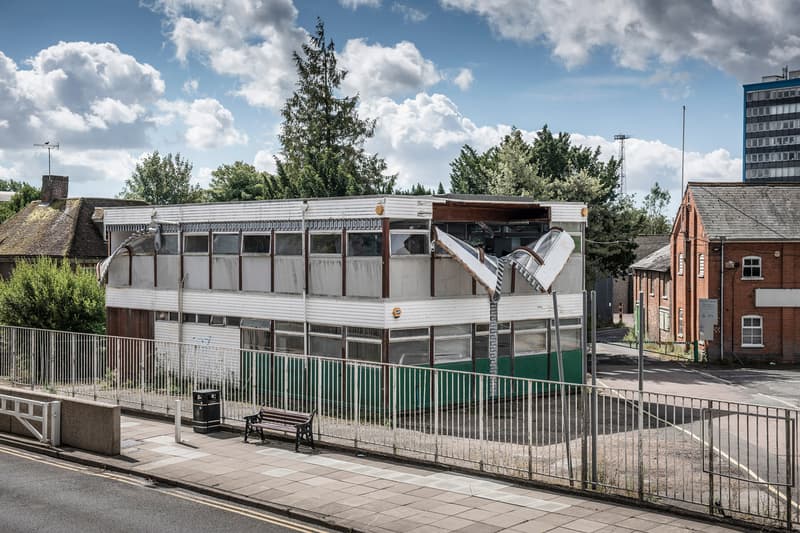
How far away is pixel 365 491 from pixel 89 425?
7200 millimetres

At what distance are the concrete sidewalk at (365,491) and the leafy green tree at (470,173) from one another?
4762cm

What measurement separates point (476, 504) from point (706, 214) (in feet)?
113

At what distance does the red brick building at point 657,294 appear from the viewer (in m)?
52.5

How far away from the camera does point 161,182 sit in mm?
104438

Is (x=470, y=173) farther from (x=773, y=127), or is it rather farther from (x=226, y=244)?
(x=773, y=127)

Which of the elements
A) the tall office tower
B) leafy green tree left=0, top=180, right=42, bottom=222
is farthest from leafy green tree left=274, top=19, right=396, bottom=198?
the tall office tower

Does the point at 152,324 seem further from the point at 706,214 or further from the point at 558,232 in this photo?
the point at 706,214

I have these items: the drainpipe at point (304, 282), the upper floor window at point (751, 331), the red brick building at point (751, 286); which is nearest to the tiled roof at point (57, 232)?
the drainpipe at point (304, 282)

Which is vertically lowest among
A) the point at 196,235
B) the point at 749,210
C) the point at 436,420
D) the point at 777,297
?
the point at 436,420

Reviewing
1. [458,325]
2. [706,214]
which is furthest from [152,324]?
[706,214]

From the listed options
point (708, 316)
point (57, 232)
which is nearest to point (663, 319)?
point (708, 316)

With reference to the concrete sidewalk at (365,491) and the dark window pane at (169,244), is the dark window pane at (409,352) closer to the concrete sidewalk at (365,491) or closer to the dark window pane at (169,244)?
the concrete sidewalk at (365,491)

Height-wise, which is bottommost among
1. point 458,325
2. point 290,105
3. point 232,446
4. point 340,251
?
point 232,446

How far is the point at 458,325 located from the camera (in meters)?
27.2
